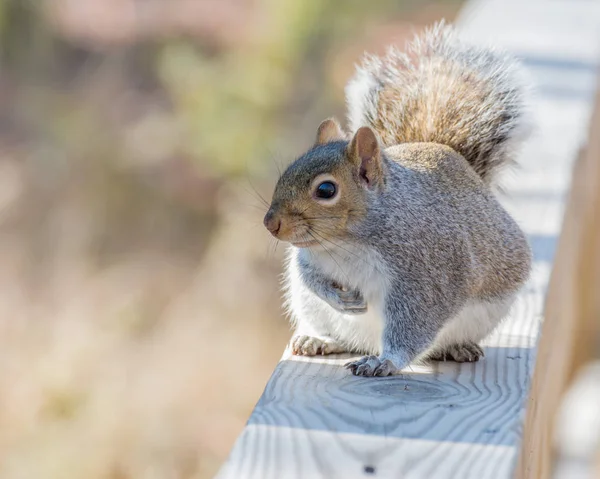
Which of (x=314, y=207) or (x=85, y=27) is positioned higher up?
(x=85, y=27)

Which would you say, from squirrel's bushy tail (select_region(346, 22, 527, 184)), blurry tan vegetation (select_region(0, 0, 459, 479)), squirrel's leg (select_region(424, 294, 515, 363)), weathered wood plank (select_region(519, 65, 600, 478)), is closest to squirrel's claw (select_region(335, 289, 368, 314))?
squirrel's leg (select_region(424, 294, 515, 363))

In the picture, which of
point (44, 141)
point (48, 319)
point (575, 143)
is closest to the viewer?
point (575, 143)

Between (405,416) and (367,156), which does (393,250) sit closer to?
(367,156)

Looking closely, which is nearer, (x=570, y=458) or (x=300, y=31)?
(x=570, y=458)

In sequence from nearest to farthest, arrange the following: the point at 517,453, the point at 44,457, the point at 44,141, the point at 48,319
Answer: the point at 517,453
the point at 44,457
the point at 48,319
the point at 44,141

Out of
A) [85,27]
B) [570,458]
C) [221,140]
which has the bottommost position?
[570,458]

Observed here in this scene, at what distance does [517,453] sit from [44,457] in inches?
148

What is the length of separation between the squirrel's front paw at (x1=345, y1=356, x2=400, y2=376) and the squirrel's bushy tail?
72 cm

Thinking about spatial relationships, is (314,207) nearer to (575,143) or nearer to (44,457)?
(575,143)

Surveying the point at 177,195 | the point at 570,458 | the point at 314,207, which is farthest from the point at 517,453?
the point at 177,195

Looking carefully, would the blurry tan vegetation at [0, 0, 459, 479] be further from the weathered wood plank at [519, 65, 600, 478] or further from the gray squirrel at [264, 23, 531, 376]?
the gray squirrel at [264, 23, 531, 376]

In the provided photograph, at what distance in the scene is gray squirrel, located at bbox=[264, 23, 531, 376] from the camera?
1772 mm

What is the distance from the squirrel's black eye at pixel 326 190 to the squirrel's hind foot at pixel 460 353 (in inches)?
13.7

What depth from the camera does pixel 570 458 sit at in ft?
11.2
